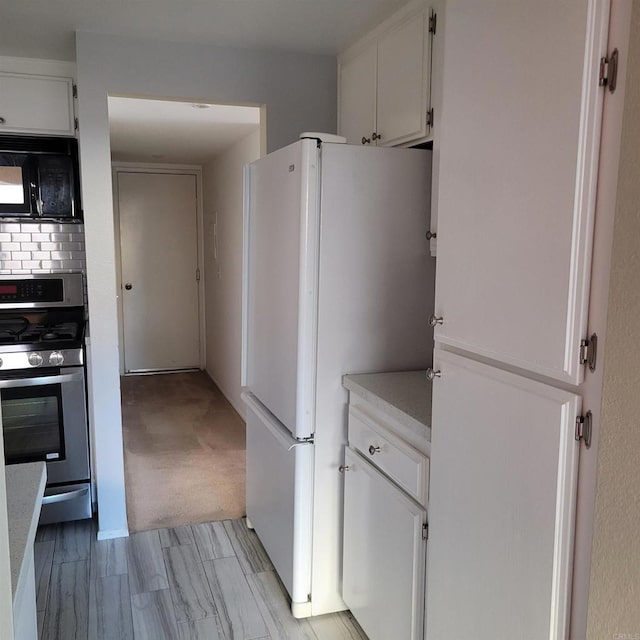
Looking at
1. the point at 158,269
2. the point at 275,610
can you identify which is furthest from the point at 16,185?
the point at 158,269

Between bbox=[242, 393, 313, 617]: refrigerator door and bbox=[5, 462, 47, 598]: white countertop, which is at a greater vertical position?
bbox=[5, 462, 47, 598]: white countertop

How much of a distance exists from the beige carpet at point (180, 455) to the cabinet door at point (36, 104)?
1909 mm

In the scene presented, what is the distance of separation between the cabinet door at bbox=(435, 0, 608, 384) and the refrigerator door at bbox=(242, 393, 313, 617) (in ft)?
3.24

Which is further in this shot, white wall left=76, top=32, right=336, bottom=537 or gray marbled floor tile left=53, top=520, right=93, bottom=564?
gray marbled floor tile left=53, top=520, right=93, bottom=564

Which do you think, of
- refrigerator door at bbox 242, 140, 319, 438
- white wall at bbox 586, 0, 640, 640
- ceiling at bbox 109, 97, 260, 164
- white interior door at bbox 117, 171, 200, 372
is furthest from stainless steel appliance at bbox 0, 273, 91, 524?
white interior door at bbox 117, 171, 200, 372

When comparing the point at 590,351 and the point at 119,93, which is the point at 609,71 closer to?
the point at 590,351

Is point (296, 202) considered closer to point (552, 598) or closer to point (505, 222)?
point (505, 222)

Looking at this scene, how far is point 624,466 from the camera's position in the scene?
0.87 meters

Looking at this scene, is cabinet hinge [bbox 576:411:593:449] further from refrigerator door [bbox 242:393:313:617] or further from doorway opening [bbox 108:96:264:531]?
doorway opening [bbox 108:96:264:531]

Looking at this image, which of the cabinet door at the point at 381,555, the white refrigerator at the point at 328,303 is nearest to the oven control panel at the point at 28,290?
the white refrigerator at the point at 328,303

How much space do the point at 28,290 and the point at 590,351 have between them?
113 inches

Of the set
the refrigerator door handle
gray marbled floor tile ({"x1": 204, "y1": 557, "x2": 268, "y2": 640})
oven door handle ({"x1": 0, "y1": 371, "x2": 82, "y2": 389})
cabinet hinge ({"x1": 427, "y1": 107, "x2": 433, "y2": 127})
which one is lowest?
gray marbled floor tile ({"x1": 204, "y1": 557, "x2": 268, "y2": 640})

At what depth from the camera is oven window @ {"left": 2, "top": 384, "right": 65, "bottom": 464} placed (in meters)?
2.84

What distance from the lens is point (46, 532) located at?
296 centimetres
